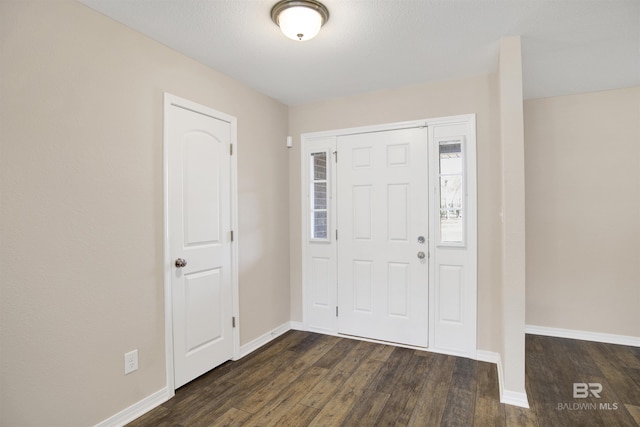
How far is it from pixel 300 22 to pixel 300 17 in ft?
0.10

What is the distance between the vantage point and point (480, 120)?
3029 millimetres

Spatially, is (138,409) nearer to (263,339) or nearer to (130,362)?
(130,362)

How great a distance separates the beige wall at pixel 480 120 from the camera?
2.96 m

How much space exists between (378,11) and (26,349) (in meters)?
2.73

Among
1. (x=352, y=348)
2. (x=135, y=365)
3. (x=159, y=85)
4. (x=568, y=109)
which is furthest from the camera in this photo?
(x=568, y=109)

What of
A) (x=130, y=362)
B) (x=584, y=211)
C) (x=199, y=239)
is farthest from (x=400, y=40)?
(x=130, y=362)

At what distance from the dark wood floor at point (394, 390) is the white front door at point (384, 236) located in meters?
0.31

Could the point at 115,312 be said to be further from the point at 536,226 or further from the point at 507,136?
the point at 536,226


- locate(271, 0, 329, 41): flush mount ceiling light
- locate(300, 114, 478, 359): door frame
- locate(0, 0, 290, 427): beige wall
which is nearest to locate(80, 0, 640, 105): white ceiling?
locate(271, 0, 329, 41): flush mount ceiling light

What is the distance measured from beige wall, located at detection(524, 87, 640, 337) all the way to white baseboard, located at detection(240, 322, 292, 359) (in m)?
2.76

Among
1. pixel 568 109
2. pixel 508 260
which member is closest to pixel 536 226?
pixel 568 109

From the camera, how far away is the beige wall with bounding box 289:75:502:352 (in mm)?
2961

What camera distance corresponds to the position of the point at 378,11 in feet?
6.74

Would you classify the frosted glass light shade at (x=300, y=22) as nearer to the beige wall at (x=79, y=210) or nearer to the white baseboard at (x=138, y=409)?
the beige wall at (x=79, y=210)
